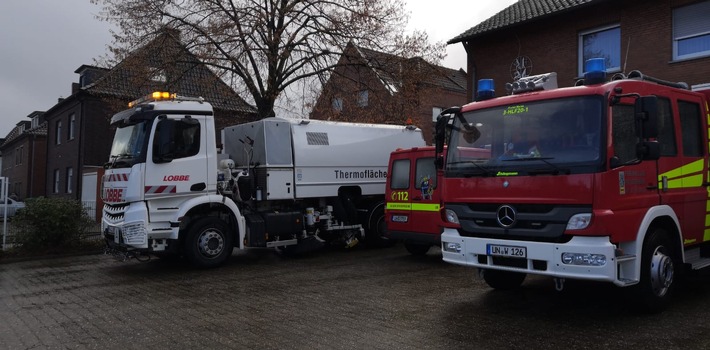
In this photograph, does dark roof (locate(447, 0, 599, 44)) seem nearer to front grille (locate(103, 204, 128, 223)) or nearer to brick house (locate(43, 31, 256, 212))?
brick house (locate(43, 31, 256, 212))

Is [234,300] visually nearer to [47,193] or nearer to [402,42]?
[402,42]

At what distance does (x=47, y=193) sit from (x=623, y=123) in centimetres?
3662

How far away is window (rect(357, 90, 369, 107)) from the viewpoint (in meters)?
18.3

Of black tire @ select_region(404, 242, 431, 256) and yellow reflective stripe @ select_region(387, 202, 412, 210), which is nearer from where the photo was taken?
yellow reflective stripe @ select_region(387, 202, 412, 210)

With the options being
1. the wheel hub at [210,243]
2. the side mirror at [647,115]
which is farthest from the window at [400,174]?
the side mirror at [647,115]

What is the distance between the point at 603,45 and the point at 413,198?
10.1 meters

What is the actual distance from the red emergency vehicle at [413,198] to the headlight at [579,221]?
4.14 meters

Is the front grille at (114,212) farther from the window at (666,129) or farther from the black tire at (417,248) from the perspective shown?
the window at (666,129)

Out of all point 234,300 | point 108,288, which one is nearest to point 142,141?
point 108,288

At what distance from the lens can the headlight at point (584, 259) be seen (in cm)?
506

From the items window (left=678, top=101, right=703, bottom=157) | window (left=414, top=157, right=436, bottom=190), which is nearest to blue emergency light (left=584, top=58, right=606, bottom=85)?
window (left=678, top=101, right=703, bottom=157)

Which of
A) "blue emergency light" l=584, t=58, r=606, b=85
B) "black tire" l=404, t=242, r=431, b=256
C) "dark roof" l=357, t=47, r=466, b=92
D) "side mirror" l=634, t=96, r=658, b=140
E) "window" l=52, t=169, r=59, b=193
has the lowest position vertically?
"black tire" l=404, t=242, r=431, b=256

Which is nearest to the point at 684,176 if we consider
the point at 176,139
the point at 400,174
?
the point at 400,174

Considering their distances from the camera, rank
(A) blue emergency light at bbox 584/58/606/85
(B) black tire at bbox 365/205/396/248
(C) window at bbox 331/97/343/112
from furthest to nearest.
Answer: (C) window at bbox 331/97/343/112 → (B) black tire at bbox 365/205/396/248 → (A) blue emergency light at bbox 584/58/606/85
